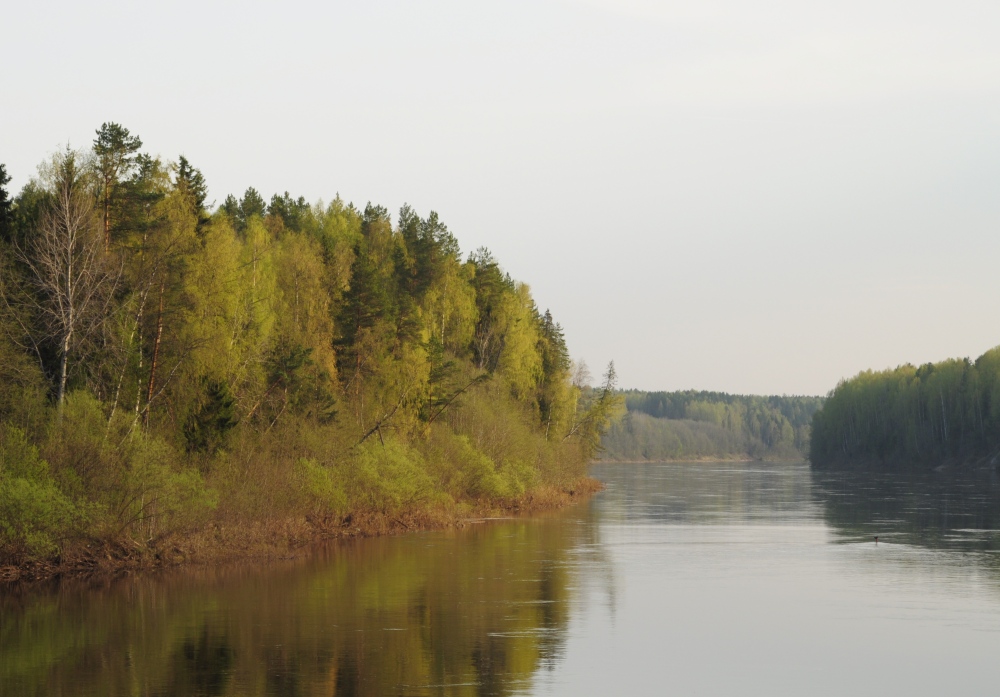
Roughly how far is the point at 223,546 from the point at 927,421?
148005mm

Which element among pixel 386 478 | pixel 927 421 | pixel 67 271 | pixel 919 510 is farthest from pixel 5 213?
pixel 927 421

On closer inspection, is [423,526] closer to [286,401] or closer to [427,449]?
[427,449]

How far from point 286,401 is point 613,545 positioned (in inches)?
653

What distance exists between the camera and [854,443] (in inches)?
7579

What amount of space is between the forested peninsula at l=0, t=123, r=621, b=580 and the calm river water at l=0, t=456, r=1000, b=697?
2.66 m

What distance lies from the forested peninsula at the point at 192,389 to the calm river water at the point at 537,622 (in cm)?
266

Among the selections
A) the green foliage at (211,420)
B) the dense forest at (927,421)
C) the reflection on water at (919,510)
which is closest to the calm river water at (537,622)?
the reflection on water at (919,510)

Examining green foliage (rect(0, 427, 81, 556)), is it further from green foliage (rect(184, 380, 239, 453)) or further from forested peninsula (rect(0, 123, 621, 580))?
green foliage (rect(184, 380, 239, 453))

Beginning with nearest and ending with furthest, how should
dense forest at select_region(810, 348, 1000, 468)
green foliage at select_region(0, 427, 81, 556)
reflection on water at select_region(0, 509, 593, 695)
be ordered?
reflection on water at select_region(0, 509, 593, 695)
green foliage at select_region(0, 427, 81, 556)
dense forest at select_region(810, 348, 1000, 468)

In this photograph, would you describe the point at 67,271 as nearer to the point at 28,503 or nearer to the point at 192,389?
the point at 192,389

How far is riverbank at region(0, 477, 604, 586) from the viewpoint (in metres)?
38.9

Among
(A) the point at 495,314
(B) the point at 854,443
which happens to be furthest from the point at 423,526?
(B) the point at 854,443

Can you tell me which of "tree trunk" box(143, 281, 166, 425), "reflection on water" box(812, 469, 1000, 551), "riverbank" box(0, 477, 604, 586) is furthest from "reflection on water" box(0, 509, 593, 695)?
"reflection on water" box(812, 469, 1000, 551)

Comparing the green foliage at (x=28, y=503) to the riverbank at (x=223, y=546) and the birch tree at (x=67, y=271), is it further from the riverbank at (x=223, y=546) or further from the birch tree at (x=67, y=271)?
the birch tree at (x=67, y=271)
